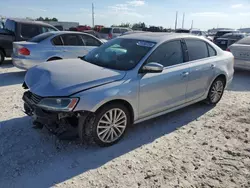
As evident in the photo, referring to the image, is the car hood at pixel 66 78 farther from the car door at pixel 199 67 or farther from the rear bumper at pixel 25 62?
the rear bumper at pixel 25 62

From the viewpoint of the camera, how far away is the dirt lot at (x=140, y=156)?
2.73m

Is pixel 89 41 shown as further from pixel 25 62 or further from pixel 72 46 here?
pixel 25 62

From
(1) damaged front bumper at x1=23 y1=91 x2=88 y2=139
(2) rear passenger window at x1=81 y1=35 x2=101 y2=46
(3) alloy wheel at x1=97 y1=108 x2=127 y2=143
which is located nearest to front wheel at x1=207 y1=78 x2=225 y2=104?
(3) alloy wheel at x1=97 y1=108 x2=127 y2=143

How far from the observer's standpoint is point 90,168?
9.61 feet

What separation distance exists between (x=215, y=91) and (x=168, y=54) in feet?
5.92

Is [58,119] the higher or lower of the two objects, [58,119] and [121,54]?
the lower

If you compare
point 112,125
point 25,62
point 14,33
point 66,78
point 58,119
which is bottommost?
point 112,125

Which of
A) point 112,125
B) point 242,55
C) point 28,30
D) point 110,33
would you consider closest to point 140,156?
point 112,125

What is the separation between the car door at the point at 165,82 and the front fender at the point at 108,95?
0.52 feet

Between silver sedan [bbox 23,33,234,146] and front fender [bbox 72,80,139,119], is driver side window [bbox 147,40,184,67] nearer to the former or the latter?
silver sedan [bbox 23,33,234,146]

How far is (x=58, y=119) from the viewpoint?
302 centimetres

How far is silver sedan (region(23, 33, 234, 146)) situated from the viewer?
3012 millimetres

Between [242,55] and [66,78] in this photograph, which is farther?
[242,55]

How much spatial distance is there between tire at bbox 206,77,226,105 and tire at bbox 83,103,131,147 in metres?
2.39
